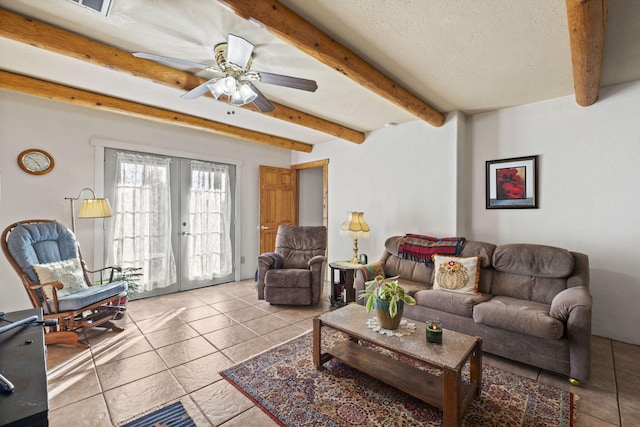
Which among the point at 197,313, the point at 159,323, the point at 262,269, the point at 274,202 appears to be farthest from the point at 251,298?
the point at 274,202

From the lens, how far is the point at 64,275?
2818mm

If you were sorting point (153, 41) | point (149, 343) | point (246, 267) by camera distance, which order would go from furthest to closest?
point (246, 267)
point (149, 343)
point (153, 41)

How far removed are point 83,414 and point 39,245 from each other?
1.95 metres

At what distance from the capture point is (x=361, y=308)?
8.07 feet

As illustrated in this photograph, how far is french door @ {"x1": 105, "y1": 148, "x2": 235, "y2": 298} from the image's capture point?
3816 mm

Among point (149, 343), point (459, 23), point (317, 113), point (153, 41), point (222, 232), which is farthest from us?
point (222, 232)

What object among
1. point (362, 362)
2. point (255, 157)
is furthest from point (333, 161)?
point (362, 362)

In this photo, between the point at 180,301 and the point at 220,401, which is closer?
the point at 220,401

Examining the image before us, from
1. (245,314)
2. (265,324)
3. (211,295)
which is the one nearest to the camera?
(265,324)

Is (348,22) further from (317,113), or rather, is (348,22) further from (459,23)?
(317,113)

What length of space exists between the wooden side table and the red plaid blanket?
631 millimetres

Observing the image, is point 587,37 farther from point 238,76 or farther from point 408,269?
point 408,269

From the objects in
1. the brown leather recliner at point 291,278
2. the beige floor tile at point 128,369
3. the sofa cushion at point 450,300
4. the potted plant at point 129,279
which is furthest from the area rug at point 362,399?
the potted plant at point 129,279

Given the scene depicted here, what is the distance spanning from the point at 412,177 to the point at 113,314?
3.92 m
